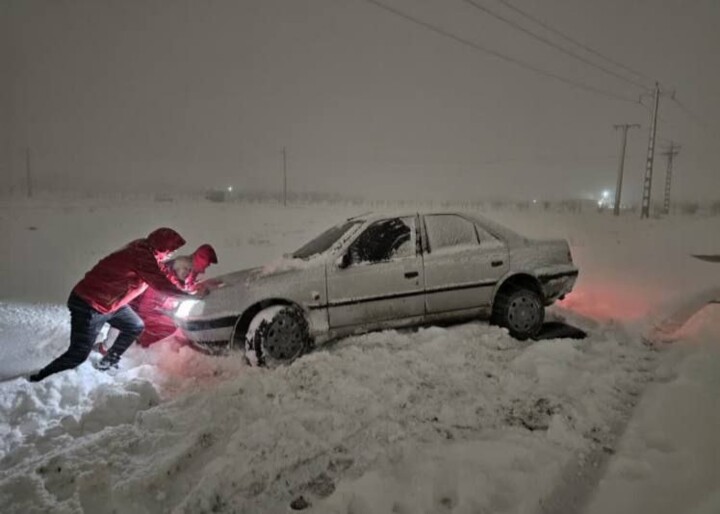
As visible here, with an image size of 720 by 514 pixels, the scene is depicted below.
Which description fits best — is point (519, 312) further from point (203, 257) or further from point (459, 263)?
point (203, 257)

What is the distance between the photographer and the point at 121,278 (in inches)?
180

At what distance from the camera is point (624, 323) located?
6289mm

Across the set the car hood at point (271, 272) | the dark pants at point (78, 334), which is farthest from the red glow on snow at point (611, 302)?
the dark pants at point (78, 334)

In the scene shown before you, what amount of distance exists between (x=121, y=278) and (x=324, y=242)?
83.0 inches

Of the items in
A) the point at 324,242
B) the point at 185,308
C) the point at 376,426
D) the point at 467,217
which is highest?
the point at 467,217

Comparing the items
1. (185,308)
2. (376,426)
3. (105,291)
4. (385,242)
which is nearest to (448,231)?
(385,242)

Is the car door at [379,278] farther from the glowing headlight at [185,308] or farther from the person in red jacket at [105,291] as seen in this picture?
the person in red jacket at [105,291]

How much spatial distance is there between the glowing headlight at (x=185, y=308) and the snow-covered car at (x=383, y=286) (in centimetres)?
1

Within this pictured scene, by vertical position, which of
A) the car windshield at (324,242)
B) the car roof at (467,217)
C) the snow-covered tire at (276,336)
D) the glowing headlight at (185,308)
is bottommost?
the snow-covered tire at (276,336)

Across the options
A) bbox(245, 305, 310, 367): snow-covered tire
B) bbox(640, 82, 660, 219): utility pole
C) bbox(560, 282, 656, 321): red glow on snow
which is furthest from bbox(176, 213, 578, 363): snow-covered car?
bbox(640, 82, 660, 219): utility pole

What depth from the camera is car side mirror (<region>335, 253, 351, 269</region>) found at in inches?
197

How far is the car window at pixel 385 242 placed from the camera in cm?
517

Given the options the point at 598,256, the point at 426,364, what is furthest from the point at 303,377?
the point at 598,256

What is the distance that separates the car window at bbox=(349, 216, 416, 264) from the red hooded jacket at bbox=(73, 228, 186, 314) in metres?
1.85
